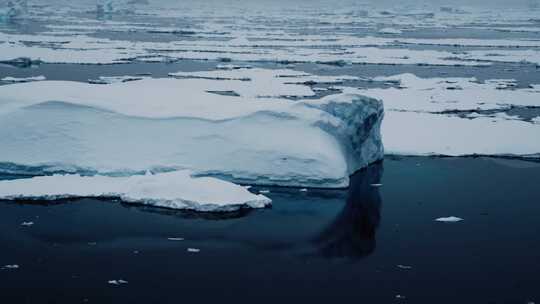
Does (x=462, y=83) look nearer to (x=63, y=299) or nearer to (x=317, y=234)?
(x=317, y=234)

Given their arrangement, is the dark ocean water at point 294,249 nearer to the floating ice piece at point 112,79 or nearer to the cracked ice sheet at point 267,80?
the cracked ice sheet at point 267,80

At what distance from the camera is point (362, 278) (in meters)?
6.18

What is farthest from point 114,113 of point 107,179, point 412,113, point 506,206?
point 412,113

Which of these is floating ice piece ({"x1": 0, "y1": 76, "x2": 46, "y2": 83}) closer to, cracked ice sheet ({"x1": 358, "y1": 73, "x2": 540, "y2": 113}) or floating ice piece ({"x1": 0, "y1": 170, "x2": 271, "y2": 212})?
cracked ice sheet ({"x1": 358, "y1": 73, "x2": 540, "y2": 113})

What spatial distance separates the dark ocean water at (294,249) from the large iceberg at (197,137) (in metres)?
A: 0.57

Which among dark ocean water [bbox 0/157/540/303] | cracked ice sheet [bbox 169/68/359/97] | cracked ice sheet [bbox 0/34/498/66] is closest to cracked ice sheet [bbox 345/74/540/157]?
cracked ice sheet [bbox 169/68/359/97]

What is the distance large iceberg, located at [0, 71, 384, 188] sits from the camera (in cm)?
920

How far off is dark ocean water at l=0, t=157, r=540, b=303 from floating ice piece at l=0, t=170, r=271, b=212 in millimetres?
180

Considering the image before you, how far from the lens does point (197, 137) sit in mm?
9578

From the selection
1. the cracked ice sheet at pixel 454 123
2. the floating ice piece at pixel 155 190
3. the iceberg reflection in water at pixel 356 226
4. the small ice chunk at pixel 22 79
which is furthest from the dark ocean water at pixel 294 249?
the small ice chunk at pixel 22 79

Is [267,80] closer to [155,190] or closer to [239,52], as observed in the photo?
[239,52]

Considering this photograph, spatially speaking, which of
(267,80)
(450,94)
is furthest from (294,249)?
(267,80)

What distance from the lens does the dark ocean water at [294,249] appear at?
19.1 ft

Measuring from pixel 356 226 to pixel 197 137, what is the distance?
3.13m
